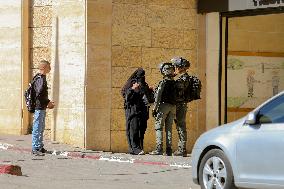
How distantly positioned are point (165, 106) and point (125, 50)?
186 centimetres

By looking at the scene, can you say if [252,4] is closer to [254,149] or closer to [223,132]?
[223,132]

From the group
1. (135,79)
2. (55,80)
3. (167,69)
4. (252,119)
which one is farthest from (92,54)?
(252,119)

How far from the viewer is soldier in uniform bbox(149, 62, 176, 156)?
1540cm

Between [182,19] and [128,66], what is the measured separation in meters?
1.77

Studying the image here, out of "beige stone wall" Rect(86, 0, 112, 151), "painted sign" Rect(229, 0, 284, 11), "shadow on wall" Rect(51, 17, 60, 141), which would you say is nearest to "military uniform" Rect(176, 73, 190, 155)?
"beige stone wall" Rect(86, 0, 112, 151)

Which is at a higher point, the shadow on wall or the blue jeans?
the shadow on wall

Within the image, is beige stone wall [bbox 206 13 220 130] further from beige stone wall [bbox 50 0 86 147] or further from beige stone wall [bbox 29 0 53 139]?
beige stone wall [bbox 29 0 53 139]

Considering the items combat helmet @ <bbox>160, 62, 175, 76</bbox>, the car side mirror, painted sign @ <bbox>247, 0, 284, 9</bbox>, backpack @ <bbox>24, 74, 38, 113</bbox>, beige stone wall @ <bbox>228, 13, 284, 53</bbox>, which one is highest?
painted sign @ <bbox>247, 0, 284, 9</bbox>

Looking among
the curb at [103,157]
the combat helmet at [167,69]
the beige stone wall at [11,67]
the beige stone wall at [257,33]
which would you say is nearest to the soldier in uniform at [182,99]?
the combat helmet at [167,69]

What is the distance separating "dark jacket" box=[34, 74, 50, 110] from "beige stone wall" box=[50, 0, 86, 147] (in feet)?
4.97

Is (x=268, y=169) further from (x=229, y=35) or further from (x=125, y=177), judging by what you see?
(x=229, y=35)

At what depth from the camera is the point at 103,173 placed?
1259cm

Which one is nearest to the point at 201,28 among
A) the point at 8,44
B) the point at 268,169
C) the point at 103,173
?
the point at 8,44

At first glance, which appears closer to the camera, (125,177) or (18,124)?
(125,177)
